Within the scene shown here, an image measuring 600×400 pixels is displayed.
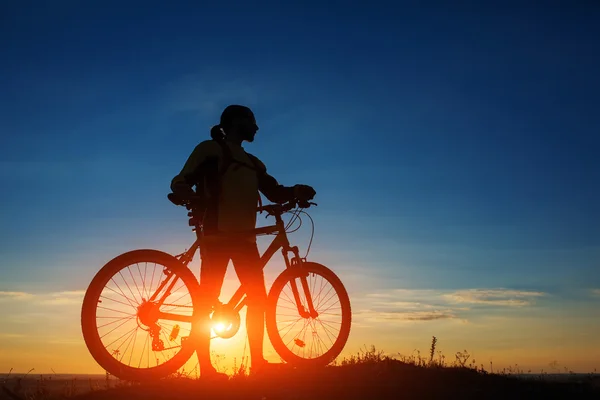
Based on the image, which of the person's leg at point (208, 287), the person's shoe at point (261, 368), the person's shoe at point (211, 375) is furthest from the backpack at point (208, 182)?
the person's shoe at point (261, 368)

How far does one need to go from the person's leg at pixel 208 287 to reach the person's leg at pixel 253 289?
0.66 ft

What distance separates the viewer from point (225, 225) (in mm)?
7418

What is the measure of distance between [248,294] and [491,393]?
3552 millimetres

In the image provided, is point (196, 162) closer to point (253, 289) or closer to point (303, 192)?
point (303, 192)

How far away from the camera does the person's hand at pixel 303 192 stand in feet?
27.1

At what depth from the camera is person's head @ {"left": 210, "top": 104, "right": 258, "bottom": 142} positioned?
7.83m

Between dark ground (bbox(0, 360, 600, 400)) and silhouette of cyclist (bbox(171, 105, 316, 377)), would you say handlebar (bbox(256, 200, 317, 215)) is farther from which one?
dark ground (bbox(0, 360, 600, 400))

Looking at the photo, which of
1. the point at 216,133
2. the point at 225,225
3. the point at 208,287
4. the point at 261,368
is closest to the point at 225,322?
the point at 208,287

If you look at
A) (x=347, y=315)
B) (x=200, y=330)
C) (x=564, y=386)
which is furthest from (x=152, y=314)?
(x=564, y=386)

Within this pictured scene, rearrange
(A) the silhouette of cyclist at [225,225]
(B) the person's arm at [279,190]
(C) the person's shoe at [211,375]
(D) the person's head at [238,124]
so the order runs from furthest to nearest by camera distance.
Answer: (B) the person's arm at [279,190]
(D) the person's head at [238,124]
(A) the silhouette of cyclist at [225,225]
(C) the person's shoe at [211,375]

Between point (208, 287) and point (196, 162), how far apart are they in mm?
1566

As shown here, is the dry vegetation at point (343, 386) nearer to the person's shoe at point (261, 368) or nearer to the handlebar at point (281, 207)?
the person's shoe at point (261, 368)

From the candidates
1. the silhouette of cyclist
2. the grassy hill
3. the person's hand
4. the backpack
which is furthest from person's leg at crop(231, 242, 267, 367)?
the person's hand

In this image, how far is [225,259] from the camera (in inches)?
294
